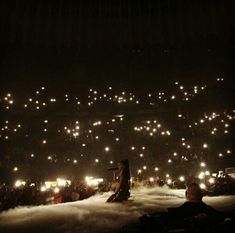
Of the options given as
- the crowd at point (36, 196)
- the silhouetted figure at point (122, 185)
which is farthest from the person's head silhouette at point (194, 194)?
the crowd at point (36, 196)

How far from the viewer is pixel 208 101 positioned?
3175cm

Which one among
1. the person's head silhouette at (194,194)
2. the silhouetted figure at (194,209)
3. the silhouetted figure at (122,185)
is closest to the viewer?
the silhouetted figure at (194,209)

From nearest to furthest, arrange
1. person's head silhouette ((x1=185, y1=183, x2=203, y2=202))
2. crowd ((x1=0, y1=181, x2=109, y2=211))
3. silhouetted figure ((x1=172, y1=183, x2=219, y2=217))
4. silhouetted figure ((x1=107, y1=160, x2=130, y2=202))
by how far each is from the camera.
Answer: silhouetted figure ((x1=172, y1=183, x2=219, y2=217)), person's head silhouette ((x1=185, y1=183, x2=203, y2=202)), silhouetted figure ((x1=107, y1=160, x2=130, y2=202)), crowd ((x1=0, y1=181, x2=109, y2=211))

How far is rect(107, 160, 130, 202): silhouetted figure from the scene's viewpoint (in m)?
10.3

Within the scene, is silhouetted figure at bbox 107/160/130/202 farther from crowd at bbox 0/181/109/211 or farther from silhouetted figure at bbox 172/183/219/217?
silhouetted figure at bbox 172/183/219/217

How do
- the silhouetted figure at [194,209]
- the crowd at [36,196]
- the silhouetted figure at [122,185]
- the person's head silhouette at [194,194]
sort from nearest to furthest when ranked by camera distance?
the silhouetted figure at [194,209] → the person's head silhouette at [194,194] → the silhouetted figure at [122,185] → the crowd at [36,196]

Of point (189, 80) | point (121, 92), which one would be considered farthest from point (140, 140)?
point (189, 80)

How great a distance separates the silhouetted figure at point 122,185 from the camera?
33.7 feet

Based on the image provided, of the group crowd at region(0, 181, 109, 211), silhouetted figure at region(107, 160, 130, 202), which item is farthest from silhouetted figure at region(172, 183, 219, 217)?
crowd at region(0, 181, 109, 211)

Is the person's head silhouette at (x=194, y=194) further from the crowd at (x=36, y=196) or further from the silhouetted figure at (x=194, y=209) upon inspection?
the crowd at (x=36, y=196)

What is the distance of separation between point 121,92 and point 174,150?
970cm

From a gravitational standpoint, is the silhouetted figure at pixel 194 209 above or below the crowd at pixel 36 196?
below

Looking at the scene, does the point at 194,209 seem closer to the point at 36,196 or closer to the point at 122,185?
the point at 122,185

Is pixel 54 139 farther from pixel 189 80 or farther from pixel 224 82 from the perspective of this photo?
pixel 224 82
